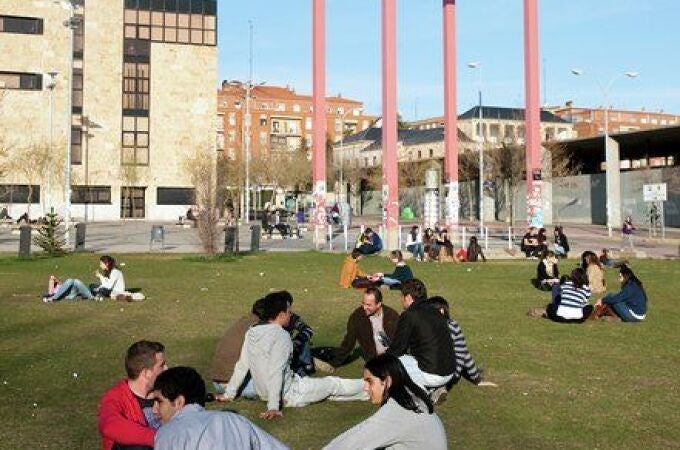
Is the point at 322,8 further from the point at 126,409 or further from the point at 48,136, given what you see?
the point at 48,136

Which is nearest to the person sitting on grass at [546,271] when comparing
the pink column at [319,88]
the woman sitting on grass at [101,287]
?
the woman sitting on grass at [101,287]

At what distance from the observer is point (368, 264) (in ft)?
81.8

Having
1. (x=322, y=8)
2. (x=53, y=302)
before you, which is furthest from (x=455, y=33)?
(x=53, y=302)

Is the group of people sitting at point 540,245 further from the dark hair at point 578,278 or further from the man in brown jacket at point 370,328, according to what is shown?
the man in brown jacket at point 370,328

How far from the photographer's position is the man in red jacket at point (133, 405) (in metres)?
4.76

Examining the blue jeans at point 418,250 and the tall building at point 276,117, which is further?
the tall building at point 276,117

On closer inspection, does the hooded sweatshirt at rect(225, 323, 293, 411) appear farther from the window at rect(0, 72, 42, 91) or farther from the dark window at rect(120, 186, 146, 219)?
the window at rect(0, 72, 42, 91)

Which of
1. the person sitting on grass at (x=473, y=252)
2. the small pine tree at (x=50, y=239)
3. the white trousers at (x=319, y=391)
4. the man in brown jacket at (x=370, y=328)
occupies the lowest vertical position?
the white trousers at (x=319, y=391)

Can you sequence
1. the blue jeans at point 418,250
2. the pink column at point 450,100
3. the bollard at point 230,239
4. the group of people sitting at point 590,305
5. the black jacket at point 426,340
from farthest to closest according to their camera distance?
the pink column at point 450,100
the bollard at point 230,239
the blue jeans at point 418,250
the group of people sitting at point 590,305
the black jacket at point 426,340

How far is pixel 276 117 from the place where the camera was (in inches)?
5281

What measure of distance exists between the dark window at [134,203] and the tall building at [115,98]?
0.31 ft

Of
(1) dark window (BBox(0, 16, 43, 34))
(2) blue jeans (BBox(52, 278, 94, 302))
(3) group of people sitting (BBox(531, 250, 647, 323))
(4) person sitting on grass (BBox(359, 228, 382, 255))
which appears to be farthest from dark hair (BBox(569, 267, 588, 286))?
(1) dark window (BBox(0, 16, 43, 34))

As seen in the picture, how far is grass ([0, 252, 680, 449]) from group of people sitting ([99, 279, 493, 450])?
0.84 feet

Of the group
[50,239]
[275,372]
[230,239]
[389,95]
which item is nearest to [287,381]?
[275,372]
